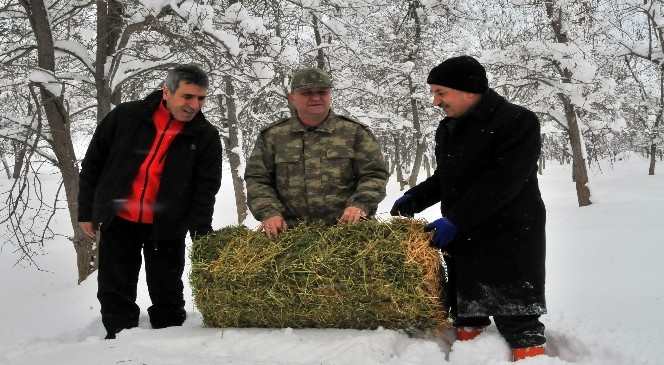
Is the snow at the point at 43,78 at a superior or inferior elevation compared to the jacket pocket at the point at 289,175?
superior

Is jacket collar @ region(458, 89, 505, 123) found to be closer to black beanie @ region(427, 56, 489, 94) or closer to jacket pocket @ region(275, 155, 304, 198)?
black beanie @ region(427, 56, 489, 94)

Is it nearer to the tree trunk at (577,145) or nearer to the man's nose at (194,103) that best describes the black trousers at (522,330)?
the man's nose at (194,103)

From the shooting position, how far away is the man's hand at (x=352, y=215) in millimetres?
2971

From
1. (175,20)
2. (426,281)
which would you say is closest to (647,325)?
(426,281)

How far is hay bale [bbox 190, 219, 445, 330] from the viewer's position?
279cm

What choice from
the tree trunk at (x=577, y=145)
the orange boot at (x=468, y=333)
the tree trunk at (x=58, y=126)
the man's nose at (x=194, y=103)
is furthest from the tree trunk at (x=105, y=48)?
the tree trunk at (x=577, y=145)

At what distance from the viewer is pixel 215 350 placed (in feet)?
9.15

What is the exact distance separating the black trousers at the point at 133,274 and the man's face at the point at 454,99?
2.18 m

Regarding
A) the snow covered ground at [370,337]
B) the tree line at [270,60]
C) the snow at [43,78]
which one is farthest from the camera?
the tree line at [270,60]

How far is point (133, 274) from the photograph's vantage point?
141 inches

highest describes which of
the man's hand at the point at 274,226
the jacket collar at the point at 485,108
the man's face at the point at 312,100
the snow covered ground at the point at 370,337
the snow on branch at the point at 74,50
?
the snow on branch at the point at 74,50

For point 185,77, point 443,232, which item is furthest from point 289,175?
point 443,232

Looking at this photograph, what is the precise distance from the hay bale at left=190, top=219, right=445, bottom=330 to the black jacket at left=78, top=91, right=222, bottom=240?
0.48 meters

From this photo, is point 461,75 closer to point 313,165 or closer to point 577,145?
point 313,165
